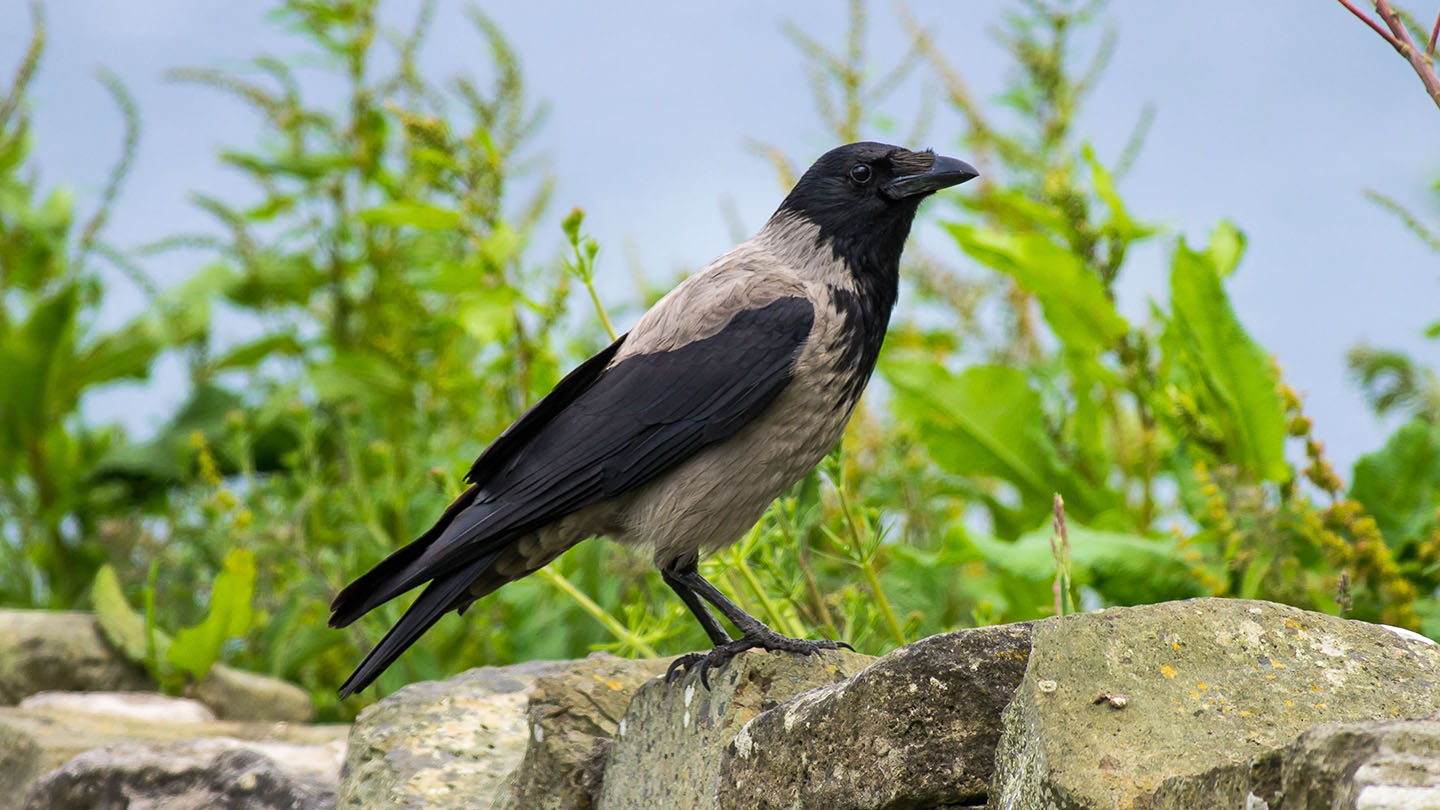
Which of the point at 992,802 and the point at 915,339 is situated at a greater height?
the point at 915,339

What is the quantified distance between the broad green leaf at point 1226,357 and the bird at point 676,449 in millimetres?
1282

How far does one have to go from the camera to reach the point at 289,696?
562 cm

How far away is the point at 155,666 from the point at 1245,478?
4089mm

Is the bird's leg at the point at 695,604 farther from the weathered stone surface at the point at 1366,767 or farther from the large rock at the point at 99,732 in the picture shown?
the weathered stone surface at the point at 1366,767

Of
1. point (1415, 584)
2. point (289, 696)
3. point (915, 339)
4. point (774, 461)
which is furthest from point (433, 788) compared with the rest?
point (915, 339)

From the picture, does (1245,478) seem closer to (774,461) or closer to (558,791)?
(774,461)

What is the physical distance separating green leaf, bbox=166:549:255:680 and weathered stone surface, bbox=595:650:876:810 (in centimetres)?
222

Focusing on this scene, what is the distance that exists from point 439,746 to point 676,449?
1.13 metres

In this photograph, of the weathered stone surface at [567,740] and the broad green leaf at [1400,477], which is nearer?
the weathered stone surface at [567,740]

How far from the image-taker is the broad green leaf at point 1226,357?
4.58 meters

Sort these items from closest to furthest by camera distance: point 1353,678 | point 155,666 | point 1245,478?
point 1353,678 < point 1245,478 < point 155,666

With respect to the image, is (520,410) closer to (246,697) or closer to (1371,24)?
(246,697)

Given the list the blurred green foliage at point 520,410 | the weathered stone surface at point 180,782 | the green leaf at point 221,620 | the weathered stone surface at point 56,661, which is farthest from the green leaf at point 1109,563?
the weathered stone surface at point 56,661

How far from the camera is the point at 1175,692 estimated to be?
2.29 meters
